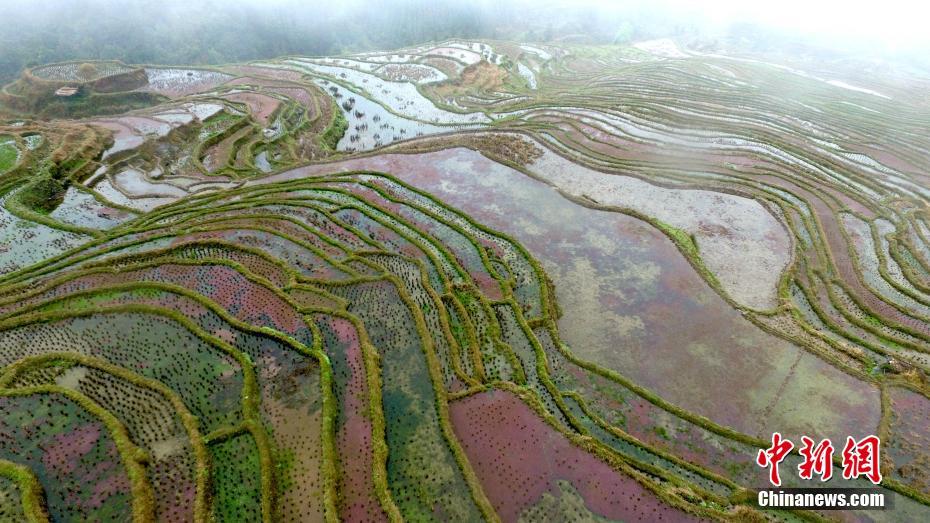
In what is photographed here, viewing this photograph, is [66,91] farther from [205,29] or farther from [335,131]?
[205,29]

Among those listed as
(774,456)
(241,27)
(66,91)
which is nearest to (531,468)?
(774,456)

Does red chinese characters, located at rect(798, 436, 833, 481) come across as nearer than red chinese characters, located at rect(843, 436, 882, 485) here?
No

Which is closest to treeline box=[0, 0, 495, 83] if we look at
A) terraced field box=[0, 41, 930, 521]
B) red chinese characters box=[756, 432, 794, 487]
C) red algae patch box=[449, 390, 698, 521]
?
terraced field box=[0, 41, 930, 521]

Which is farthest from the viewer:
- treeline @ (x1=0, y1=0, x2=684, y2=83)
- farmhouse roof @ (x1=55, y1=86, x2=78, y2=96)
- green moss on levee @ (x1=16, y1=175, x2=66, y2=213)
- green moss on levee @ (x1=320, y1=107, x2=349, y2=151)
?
treeline @ (x1=0, y1=0, x2=684, y2=83)

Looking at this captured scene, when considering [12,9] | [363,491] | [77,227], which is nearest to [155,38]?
[12,9]

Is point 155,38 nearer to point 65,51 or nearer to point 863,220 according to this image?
point 65,51

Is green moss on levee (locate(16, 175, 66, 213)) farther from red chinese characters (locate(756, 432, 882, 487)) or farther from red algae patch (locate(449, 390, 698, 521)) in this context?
red chinese characters (locate(756, 432, 882, 487))
